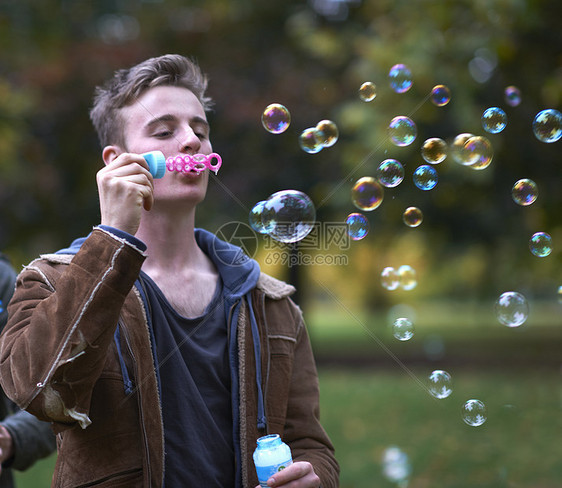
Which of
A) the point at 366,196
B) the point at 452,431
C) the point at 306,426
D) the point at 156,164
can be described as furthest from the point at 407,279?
the point at 452,431

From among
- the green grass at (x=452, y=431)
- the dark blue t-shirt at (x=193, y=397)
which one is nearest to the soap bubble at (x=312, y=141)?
the dark blue t-shirt at (x=193, y=397)

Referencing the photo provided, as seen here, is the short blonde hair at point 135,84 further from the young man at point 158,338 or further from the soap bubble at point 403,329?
the soap bubble at point 403,329

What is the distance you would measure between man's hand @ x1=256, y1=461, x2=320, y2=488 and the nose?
98cm

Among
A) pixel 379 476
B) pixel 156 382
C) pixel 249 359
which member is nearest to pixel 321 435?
pixel 249 359

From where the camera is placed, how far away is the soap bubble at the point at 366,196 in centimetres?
342

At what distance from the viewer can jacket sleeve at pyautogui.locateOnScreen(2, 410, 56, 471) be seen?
2.40 meters

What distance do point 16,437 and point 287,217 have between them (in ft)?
4.29

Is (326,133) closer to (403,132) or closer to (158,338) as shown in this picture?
(403,132)

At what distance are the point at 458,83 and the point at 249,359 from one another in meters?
4.96

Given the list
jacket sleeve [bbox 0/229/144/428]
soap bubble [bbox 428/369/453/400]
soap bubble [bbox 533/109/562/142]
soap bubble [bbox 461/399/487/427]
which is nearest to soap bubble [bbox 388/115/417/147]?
soap bubble [bbox 533/109/562/142]

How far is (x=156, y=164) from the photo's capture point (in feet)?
6.42

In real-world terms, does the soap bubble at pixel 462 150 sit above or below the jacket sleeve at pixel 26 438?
above

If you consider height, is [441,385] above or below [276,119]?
below

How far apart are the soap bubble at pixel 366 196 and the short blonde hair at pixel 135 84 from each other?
1.26 m
